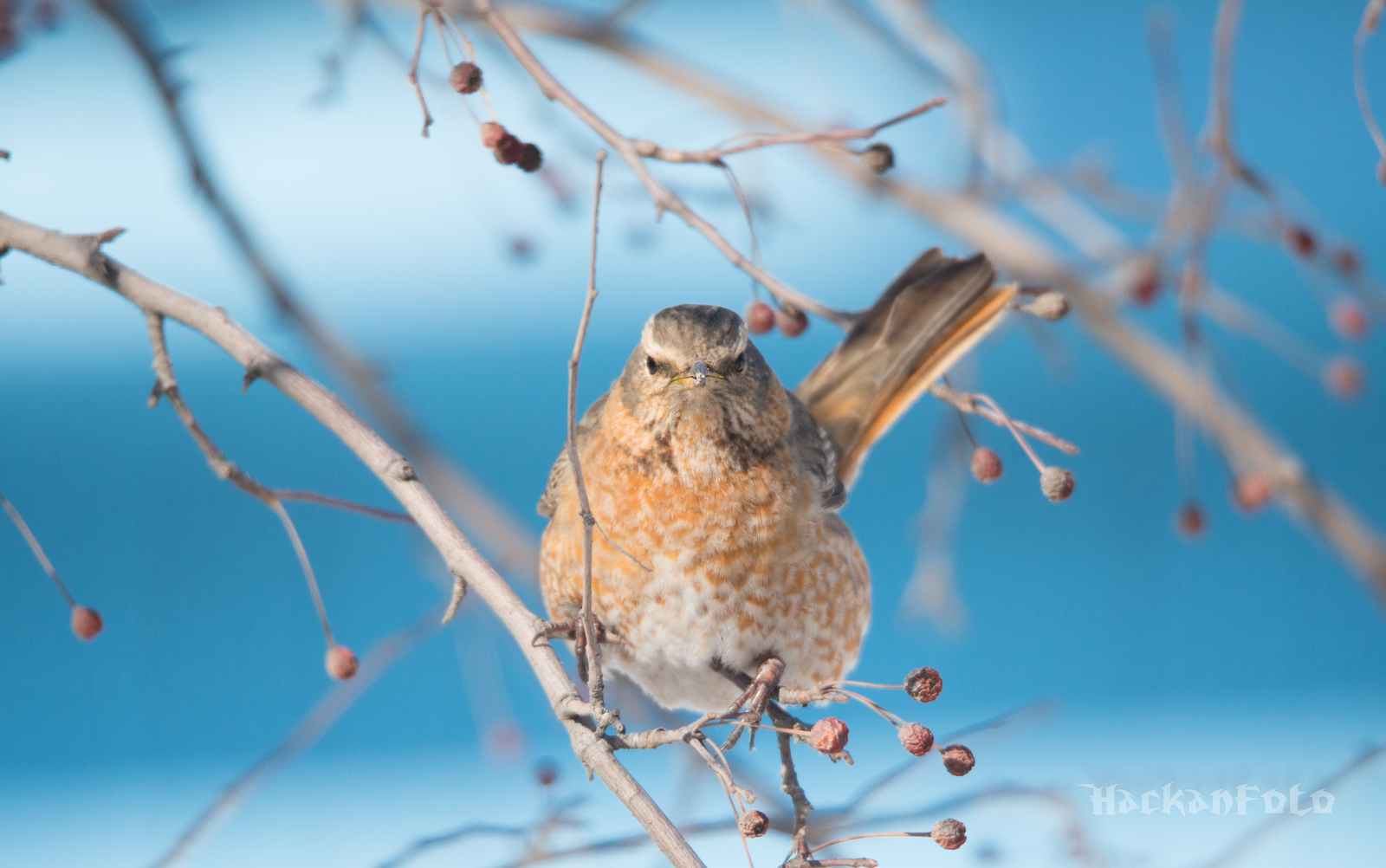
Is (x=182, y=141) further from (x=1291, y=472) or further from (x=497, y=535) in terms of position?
(x=1291, y=472)

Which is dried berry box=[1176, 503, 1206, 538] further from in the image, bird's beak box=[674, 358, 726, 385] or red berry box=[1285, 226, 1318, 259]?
bird's beak box=[674, 358, 726, 385]

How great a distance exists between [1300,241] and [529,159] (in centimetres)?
123

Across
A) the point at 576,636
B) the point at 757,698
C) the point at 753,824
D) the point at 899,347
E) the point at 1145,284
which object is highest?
the point at 1145,284

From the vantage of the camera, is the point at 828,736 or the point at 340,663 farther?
the point at 340,663

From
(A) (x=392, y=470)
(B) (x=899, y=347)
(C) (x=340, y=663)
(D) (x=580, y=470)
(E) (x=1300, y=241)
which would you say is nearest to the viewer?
(D) (x=580, y=470)

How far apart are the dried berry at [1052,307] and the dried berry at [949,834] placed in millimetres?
579

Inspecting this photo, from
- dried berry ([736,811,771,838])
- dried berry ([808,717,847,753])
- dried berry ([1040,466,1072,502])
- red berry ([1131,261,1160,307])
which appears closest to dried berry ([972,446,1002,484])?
dried berry ([1040,466,1072,502])

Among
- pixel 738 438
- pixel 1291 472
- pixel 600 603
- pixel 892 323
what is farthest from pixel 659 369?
pixel 1291 472

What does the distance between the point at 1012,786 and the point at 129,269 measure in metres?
1.33

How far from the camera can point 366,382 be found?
90.5 inches

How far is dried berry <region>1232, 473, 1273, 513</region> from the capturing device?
1.93 metres

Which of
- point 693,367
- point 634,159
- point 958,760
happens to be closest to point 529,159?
point 634,159

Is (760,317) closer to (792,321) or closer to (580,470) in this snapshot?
(792,321)

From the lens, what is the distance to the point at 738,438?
168cm
